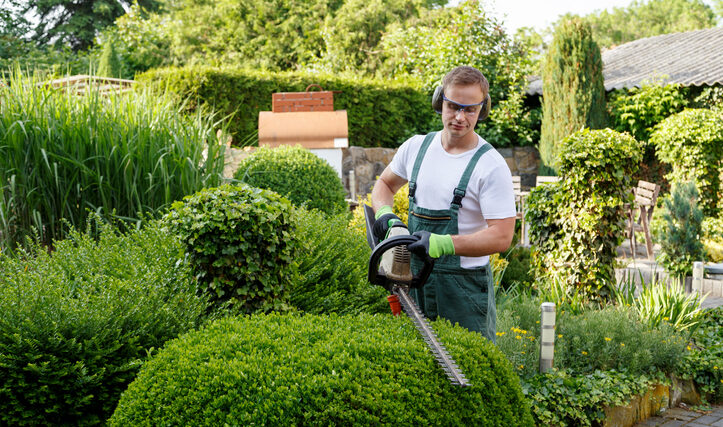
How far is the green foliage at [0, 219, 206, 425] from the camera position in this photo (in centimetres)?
249

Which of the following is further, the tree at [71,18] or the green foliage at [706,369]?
the tree at [71,18]

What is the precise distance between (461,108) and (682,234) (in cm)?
574

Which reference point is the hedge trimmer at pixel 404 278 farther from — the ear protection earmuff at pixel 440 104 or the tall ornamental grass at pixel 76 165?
the tall ornamental grass at pixel 76 165

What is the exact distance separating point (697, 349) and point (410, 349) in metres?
3.49

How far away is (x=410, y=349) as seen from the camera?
2.29 m

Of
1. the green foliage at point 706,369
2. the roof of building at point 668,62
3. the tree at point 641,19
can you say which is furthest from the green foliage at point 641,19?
the green foliage at point 706,369

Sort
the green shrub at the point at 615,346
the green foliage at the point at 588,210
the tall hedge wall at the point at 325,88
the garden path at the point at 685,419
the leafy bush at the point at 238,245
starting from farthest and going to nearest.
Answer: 1. the tall hedge wall at the point at 325,88
2. the green foliage at the point at 588,210
3. the green shrub at the point at 615,346
4. the garden path at the point at 685,419
5. the leafy bush at the point at 238,245

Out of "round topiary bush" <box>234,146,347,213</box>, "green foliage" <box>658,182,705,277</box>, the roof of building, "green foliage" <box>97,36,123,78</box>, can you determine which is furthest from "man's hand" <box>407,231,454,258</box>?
"green foliage" <box>97,36,123,78</box>

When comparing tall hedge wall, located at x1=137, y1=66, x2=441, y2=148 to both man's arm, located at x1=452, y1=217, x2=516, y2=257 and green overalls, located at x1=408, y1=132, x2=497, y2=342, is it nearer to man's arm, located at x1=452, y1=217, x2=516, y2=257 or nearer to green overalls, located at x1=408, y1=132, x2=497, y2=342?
green overalls, located at x1=408, y1=132, x2=497, y2=342

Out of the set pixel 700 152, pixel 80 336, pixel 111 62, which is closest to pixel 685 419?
pixel 80 336

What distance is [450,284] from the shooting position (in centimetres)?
270

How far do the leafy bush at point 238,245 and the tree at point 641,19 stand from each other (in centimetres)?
5014

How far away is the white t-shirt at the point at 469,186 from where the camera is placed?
8.21 ft

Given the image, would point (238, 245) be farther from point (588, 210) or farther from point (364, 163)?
point (364, 163)
